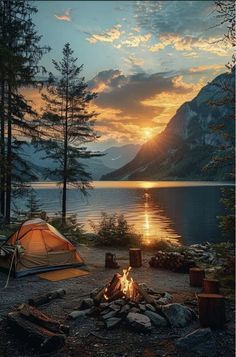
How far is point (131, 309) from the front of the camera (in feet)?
28.2

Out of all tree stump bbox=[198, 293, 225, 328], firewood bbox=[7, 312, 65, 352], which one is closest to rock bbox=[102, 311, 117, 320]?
firewood bbox=[7, 312, 65, 352]

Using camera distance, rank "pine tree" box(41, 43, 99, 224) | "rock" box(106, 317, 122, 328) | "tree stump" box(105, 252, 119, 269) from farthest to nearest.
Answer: "pine tree" box(41, 43, 99, 224) < "tree stump" box(105, 252, 119, 269) < "rock" box(106, 317, 122, 328)

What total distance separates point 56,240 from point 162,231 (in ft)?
101

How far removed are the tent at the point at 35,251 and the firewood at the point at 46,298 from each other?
297 centimetres

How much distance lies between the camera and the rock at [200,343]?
698 centimetres

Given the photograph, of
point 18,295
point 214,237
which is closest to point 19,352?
point 18,295

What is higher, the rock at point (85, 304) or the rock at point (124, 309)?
the rock at point (124, 309)

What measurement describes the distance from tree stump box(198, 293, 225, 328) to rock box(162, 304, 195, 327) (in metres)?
0.41

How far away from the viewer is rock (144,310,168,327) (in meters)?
8.20

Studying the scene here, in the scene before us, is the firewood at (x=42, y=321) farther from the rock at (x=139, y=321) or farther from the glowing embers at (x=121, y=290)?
the glowing embers at (x=121, y=290)

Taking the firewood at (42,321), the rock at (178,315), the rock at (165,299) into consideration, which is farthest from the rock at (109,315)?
the rock at (165,299)

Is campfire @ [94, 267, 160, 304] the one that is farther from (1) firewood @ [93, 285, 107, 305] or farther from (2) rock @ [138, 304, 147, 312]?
(2) rock @ [138, 304, 147, 312]

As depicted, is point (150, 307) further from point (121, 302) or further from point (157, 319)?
point (121, 302)

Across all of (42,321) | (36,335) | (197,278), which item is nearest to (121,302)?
(42,321)
